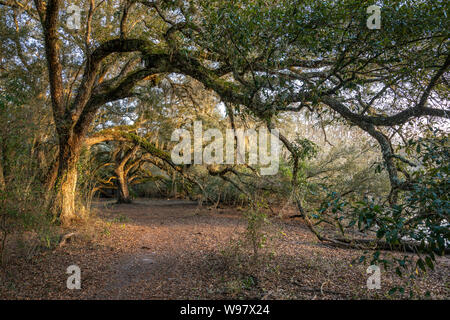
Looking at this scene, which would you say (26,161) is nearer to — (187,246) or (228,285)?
(187,246)

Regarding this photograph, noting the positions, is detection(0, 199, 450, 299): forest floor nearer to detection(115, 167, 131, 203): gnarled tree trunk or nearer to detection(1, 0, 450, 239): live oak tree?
detection(1, 0, 450, 239): live oak tree

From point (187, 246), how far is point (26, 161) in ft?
10.1

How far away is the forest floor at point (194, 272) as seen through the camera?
3322 mm

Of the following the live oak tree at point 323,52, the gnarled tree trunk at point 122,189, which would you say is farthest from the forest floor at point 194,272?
the gnarled tree trunk at point 122,189

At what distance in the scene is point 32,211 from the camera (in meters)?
4.22

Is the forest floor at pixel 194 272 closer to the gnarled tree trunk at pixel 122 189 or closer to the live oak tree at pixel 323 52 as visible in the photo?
the live oak tree at pixel 323 52

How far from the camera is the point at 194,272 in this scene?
13.0 feet

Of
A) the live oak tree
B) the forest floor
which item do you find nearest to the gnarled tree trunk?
the forest floor

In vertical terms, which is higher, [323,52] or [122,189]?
[323,52]

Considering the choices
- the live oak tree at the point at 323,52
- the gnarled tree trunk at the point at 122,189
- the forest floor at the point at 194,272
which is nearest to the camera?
the forest floor at the point at 194,272

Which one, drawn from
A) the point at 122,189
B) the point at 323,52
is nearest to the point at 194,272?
the point at 323,52

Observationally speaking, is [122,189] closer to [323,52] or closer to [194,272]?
[194,272]

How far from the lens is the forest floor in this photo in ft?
10.9

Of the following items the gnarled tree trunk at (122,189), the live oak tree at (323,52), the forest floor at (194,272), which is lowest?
the forest floor at (194,272)
